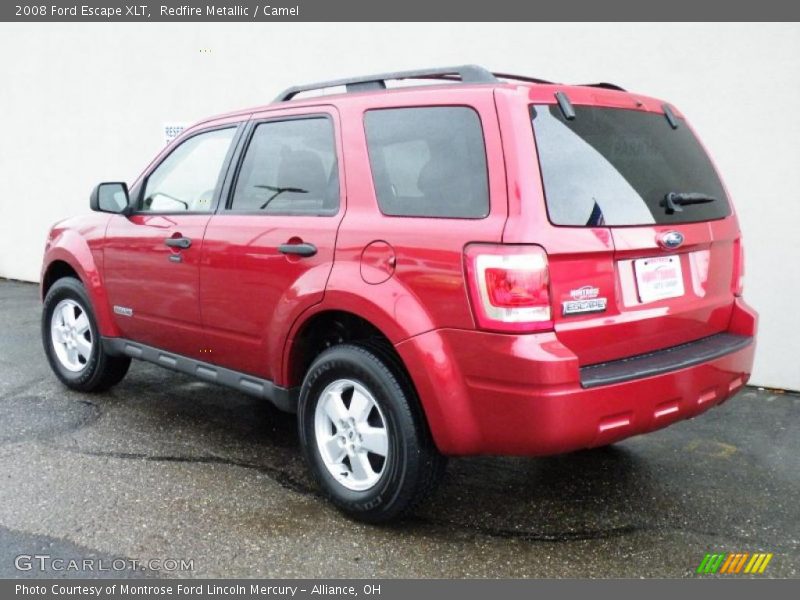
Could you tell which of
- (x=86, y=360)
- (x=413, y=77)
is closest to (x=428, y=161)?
(x=413, y=77)

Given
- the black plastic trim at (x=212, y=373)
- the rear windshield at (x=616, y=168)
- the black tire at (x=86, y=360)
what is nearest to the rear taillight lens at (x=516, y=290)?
the rear windshield at (x=616, y=168)

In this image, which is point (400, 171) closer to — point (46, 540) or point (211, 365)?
point (211, 365)

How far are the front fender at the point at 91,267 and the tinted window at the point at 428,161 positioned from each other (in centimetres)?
224

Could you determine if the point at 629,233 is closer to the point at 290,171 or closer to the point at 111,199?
the point at 290,171

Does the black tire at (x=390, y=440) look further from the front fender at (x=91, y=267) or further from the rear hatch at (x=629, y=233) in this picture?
the front fender at (x=91, y=267)

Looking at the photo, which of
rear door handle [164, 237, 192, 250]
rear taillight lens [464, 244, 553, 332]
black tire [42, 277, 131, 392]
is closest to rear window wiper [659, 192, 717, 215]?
rear taillight lens [464, 244, 553, 332]

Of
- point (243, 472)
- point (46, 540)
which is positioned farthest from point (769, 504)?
point (46, 540)

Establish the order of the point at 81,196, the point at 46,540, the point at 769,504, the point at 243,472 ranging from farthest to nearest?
1. the point at 81,196
2. the point at 243,472
3. the point at 769,504
4. the point at 46,540

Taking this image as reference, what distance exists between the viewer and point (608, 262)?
2953 millimetres

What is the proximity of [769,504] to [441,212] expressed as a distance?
206 centimetres

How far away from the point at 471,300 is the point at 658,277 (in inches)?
32.4

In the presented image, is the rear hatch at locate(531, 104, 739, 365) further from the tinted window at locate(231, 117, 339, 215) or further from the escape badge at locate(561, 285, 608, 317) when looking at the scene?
the tinted window at locate(231, 117, 339, 215)

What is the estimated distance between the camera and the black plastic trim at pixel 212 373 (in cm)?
370

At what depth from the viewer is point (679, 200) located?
324 cm
